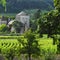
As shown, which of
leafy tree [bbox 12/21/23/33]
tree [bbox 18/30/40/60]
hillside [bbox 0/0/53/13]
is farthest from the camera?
hillside [bbox 0/0/53/13]

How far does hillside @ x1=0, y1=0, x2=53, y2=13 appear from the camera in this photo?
9394 centimetres

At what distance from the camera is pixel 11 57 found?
22.4m

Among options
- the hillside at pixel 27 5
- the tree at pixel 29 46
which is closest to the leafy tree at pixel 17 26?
the tree at pixel 29 46

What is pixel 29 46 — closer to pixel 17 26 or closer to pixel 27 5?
pixel 17 26

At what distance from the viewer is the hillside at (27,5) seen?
93938 mm

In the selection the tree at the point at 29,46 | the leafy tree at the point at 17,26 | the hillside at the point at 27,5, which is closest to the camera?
the tree at the point at 29,46

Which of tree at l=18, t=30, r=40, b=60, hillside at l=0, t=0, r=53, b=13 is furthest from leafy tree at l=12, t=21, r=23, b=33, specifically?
hillside at l=0, t=0, r=53, b=13

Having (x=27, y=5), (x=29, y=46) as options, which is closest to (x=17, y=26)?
(x=29, y=46)

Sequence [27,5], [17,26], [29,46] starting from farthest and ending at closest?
[27,5] < [17,26] < [29,46]

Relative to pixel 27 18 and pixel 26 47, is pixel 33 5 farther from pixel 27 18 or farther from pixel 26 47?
pixel 26 47

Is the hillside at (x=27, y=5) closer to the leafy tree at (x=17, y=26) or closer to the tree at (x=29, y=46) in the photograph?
the leafy tree at (x=17, y=26)

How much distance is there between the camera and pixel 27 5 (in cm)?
9744

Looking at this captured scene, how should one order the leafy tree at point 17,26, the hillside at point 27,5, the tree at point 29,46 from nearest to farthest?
the tree at point 29,46 → the leafy tree at point 17,26 → the hillside at point 27,5

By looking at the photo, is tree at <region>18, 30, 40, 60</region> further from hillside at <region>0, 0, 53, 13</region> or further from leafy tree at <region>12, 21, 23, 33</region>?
hillside at <region>0, 0, 53, 13</region>
